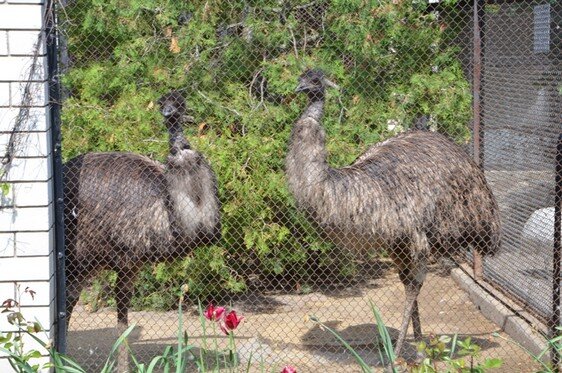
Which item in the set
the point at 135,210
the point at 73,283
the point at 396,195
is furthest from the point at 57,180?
the point at 396,195

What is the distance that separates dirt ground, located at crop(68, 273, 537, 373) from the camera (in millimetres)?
5926

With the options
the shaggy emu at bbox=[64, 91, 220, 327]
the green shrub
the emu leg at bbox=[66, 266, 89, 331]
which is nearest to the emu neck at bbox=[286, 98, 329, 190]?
the shaggy emu at bbox=[64, 91, 220, 327]

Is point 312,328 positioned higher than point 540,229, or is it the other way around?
point 540,229

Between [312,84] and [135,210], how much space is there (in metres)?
1.16

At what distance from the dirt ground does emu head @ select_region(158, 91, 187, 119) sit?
125 cm

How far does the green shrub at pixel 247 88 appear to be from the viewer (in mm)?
6691

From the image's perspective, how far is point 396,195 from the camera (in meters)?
5.60

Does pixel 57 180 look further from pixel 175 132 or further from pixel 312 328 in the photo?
pixel 312 328

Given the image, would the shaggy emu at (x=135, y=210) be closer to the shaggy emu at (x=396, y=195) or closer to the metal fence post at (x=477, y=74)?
the shaggy emu at (x=396, y=195)

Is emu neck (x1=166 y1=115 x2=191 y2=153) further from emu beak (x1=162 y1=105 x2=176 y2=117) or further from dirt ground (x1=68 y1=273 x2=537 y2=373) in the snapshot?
dirt ground (x1=68 y1=273 x2=537 y2=373)

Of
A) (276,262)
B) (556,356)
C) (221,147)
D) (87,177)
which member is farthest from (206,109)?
(556,356)

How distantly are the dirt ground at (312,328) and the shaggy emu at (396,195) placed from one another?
1.90 feet

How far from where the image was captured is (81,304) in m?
7.25

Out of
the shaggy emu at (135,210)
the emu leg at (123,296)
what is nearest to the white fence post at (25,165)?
the shaggy emu at (135,210)
